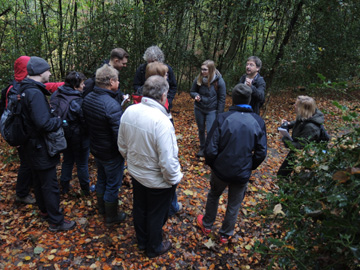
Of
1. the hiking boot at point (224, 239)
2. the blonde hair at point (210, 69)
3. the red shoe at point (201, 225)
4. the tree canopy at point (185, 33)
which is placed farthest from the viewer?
the tree canopy at point (185, 33)

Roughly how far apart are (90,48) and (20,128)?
4037mm

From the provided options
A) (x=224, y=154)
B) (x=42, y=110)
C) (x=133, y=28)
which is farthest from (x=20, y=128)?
(x=133, y=28)

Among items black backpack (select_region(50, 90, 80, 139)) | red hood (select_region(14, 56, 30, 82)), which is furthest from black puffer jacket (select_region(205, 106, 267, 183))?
red hood (select_region(14, 56, 30, 82))

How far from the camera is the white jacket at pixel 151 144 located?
2.37 meters

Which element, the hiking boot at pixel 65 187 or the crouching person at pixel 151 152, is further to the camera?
the hiking boot at pixel 65 187

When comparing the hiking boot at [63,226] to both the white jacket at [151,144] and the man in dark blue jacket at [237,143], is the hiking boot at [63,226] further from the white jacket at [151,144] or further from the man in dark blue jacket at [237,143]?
the man in dark blue jacket at [237,143]

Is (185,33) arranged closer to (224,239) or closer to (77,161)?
(77,161)

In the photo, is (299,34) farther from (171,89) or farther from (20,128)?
(20,128)

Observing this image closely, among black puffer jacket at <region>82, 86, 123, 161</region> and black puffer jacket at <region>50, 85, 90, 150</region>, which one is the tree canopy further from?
black puffer jacket at <region>82, 86, 123, 161</region>

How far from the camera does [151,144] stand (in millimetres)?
2414

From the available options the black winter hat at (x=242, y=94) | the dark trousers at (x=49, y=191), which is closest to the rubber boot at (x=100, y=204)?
the dark trousers at (x=49, y=191)

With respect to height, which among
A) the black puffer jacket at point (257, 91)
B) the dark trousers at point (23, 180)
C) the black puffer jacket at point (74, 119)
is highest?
the black puffer jacket at point (257, 91)

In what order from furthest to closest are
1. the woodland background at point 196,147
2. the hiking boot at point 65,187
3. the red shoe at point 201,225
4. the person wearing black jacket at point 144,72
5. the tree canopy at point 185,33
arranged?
the tree canopy at point 185,33 < the person wearing black jacket at point 144,72 < the hiking boot at point 65,187 < the red shoe at point 201,225 < the woodland background at point 196,147

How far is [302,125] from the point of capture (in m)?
3.80
